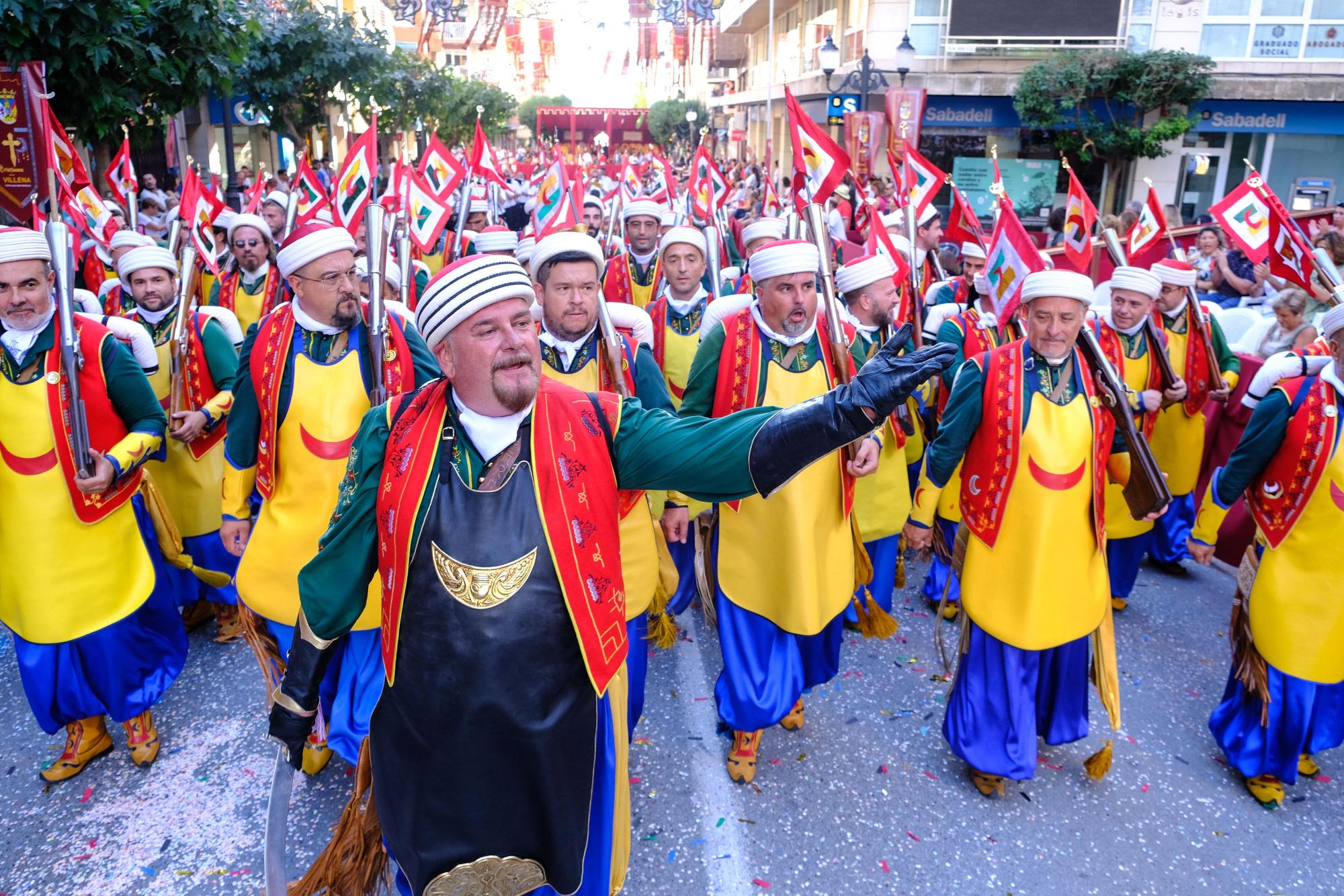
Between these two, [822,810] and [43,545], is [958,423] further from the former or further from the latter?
[43,545]

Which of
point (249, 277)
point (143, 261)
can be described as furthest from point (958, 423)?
point (249, 277)

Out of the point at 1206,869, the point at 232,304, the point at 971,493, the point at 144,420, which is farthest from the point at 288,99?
the point at 1206,869

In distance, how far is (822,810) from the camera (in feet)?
12.3

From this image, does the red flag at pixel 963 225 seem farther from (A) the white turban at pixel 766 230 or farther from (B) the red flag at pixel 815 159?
(B) the red flag at pixel 815 159

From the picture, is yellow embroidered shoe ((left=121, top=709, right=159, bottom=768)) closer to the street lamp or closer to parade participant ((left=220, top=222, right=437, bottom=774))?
parade participant ((left=220, top=222, right=437, bottom=774))

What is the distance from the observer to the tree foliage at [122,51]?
20.6 ft

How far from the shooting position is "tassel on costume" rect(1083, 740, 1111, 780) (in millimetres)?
3843

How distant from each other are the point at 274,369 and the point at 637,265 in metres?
4.69

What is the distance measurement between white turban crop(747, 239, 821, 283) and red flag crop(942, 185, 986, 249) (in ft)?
9.08

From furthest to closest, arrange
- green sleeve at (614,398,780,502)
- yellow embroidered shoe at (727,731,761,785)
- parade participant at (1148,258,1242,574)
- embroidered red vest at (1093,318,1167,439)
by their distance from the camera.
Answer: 1. parade participant at (1148,258,1242,574)
2. embroidered red vest at (1093,318,1167,439)
3. yellow embroidered shoe at (727,731,761,785)
4. green sleeve at (614,398,780,502)

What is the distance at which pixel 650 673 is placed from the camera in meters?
4.86

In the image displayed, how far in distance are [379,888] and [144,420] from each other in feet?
7.02

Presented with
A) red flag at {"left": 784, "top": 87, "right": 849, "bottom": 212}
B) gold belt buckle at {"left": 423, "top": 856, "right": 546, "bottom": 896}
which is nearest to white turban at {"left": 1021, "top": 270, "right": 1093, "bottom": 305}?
red flag at {"left": 784, "top": 87, "right": 849, "bottom": 212}

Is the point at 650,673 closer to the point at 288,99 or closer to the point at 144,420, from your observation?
the point at 144,420
